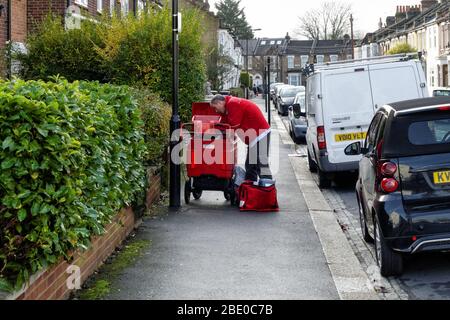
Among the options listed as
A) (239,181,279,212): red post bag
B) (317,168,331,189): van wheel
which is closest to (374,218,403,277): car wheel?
(239,181,279,212): red post bag

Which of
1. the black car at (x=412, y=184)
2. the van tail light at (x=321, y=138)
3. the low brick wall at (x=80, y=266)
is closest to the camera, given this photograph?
the low brick wall at (x=80, y=266)

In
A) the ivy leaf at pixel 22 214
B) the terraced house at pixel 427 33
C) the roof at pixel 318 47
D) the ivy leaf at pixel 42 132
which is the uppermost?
the roof at pixel 318 47

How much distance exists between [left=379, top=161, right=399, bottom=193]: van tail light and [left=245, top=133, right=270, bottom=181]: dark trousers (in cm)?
423

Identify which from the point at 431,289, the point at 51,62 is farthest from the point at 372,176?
the point at 51,62

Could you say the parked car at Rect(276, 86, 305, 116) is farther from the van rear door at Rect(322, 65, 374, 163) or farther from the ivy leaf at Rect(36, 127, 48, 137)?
the ivy leaf at Rect(36, 127, 48, 137)

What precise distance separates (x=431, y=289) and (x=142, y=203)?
4321mm

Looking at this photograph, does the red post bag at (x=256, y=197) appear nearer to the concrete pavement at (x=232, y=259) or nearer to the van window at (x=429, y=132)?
the concrete pavement at (x=232, y=259)

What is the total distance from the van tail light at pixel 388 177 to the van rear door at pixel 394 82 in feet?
20.1

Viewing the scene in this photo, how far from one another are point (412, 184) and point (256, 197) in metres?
4.09

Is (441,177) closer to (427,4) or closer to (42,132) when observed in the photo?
Answer: (42,132)

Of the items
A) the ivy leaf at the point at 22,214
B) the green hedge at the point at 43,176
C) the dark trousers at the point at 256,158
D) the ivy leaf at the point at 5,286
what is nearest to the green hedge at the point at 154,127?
the dark trousers at the point at 256,158

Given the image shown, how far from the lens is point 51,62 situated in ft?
54.0

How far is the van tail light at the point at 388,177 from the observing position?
6.80 meters
